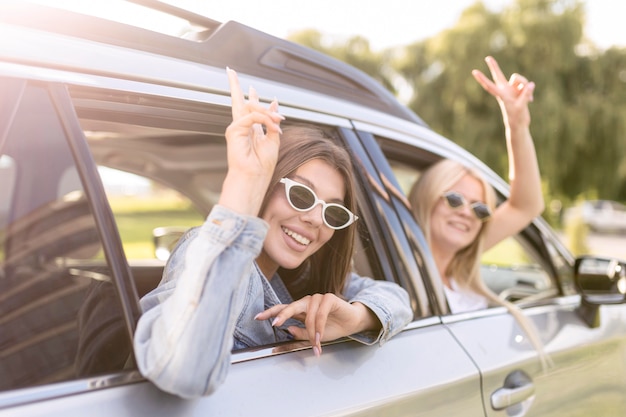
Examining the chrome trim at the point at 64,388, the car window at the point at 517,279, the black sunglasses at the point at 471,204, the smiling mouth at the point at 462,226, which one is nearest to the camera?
the chrome trim at the point at 64,388

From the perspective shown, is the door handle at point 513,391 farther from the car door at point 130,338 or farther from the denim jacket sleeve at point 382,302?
the denim jacket sleeve at point 382,302

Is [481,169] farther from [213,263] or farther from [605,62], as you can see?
[605,62]

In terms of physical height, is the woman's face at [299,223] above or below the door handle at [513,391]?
above

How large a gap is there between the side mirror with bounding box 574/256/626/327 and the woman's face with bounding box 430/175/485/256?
460mm

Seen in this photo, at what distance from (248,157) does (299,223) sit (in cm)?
52

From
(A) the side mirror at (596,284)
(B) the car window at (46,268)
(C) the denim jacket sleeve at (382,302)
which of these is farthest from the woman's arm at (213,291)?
(A) the side mirror at (596,284)

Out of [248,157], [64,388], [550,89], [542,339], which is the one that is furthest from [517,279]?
[550,89]

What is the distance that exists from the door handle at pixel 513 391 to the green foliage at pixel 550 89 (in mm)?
20250

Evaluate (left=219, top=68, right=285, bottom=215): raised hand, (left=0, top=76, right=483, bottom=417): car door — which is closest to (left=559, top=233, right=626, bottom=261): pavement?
(left=0, top=76, right=483, bottom=417): car door

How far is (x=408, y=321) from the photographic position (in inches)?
75.6

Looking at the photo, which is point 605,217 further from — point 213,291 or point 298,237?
point 213,291

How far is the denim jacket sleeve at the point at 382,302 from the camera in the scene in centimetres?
178

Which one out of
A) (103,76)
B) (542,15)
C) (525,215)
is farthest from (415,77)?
(103,76)

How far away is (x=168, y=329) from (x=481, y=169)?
1893mm
